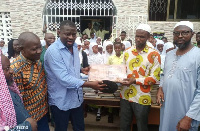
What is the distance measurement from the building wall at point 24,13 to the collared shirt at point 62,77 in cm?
923

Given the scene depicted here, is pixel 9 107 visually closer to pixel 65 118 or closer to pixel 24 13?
pixel 65 118

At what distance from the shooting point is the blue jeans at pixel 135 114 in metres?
2.60

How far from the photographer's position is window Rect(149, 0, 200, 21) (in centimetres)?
1082

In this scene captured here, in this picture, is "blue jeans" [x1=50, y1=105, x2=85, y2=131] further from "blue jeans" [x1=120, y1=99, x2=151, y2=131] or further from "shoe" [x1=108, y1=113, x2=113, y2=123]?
"shoe" [x1=108, y1=113, x2=113, y2=123]

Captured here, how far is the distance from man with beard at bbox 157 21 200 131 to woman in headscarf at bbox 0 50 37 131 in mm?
1651

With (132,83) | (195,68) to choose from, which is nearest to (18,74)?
(132,83)

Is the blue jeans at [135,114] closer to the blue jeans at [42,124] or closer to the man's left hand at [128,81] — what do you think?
the man's left hand at [128,81]

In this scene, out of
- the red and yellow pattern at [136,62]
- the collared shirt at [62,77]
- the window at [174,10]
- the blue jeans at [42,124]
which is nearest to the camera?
the collared shirt at [62,77]

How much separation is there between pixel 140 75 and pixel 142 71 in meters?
0.07

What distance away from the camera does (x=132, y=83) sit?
2.48m

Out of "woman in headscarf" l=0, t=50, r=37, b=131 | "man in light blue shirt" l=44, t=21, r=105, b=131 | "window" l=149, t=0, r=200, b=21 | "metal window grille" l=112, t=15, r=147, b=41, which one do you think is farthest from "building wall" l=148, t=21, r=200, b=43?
"woman in headscarf" l=0, t=50, r=37, b=131

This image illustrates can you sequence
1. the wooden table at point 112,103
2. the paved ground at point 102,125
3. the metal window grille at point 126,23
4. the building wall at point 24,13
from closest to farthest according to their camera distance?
the wooden table at point 112,103
the paved ground at point 102,125
the metal window grille at point 126,23
the building wall at point 24,13

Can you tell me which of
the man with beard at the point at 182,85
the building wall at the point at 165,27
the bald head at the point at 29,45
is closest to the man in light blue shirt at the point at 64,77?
the bald head at the point at 29,45

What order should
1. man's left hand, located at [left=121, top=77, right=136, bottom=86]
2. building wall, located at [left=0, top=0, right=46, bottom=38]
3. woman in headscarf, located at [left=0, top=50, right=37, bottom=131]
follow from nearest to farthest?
woman in headscarf, located at [left=0, top=50, right=37, bottom=131] < man's left hand, located at [left=121, top=77, right=136, bottom=86] < building wall, located at [left=0, top=0, right=46, bottom=38]
